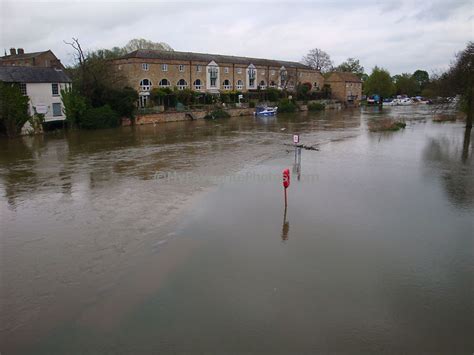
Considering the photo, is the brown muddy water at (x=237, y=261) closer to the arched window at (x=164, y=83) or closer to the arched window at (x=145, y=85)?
the arched window at (x=145, y=85)

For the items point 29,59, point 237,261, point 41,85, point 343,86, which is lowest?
point 237,261

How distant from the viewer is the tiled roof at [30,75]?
110 ft

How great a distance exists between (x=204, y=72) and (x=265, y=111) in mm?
11347

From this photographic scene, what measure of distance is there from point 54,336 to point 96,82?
38.3 m

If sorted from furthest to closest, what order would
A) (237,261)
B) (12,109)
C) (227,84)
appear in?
(227,84)
(12,109)
(237,261)

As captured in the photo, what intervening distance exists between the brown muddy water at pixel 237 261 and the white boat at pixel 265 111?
3961cm

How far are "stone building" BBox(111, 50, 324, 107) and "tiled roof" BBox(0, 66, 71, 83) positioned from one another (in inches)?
402

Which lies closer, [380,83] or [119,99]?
[119,99]

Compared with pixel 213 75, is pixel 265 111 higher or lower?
lower

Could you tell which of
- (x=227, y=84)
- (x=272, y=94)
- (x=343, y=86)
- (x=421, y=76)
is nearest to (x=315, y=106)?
(x=272, y=94)

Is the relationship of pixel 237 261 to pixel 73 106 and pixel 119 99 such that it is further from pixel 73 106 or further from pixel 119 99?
pixel 119 99

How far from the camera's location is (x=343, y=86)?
80.8m

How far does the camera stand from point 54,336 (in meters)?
6.68

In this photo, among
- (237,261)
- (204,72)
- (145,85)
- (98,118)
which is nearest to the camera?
(237,261)
